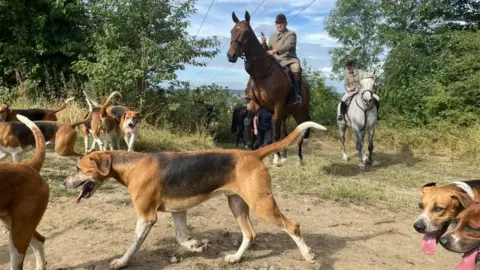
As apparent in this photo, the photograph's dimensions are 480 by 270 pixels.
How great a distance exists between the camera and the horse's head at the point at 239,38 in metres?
9.53

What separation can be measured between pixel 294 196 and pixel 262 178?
134 inches

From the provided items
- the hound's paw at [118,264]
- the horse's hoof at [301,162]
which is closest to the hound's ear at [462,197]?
the hound's paw at [118,264]

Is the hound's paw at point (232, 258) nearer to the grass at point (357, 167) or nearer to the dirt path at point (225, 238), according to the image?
the dirt path at point (225, 238)

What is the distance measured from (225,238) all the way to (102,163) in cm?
174

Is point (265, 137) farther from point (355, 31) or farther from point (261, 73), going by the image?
point (355, 31)

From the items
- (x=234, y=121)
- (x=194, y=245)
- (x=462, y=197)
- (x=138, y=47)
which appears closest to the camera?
(x=462, y=197)

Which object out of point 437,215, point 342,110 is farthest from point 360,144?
point 437,215

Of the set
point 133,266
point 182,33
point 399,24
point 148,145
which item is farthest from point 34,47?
point 399,24

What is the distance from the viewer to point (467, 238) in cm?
329

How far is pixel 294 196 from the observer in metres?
7.46

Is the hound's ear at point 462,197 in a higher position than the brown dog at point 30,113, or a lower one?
lower

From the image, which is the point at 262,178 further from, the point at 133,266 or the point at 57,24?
the point at 57,24

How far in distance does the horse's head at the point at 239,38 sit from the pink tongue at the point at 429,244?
626 centimetres

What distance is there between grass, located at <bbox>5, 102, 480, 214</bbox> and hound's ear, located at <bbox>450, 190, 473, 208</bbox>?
9.99 ft
